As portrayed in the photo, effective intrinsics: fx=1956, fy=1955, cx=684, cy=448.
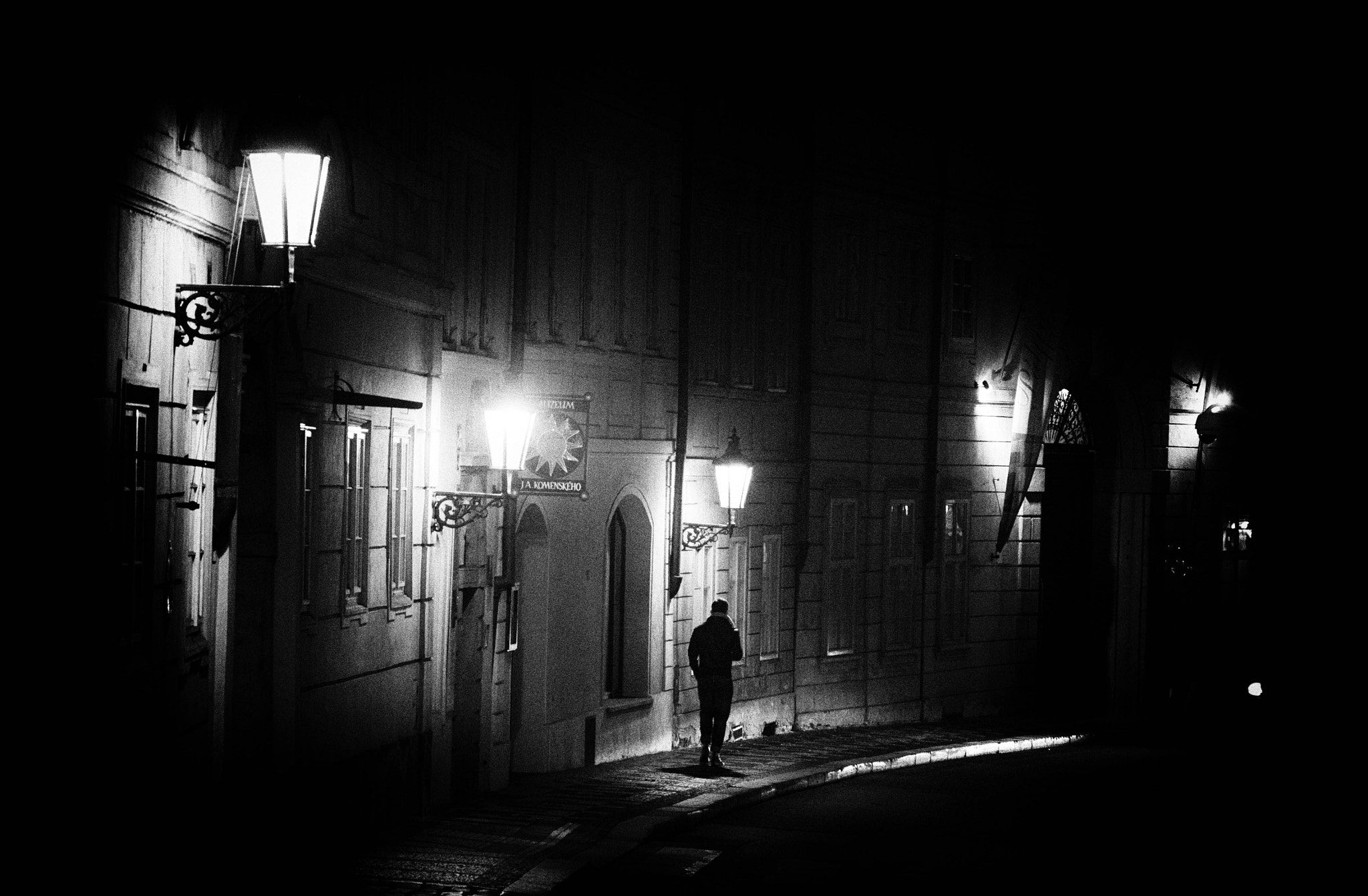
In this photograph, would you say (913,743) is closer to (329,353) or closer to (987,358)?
(987,358)

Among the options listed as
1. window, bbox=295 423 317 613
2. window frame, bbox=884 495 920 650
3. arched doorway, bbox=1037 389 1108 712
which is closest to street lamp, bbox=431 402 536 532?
window, bbox=295 423 317 613

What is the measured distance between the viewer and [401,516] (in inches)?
639

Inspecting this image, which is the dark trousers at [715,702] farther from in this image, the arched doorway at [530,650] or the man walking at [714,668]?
the arched doorway at [530,650]

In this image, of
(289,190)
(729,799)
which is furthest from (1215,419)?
(289,190)

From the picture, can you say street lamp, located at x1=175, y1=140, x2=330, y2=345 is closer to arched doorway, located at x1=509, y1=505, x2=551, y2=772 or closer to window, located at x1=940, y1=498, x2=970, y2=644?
arched doorway, located at x1=509, y1=505, x2=551, y2=772

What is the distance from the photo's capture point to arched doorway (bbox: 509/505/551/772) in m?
19.5

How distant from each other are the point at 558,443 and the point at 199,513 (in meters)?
6.44

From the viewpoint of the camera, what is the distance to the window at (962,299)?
27797 mm

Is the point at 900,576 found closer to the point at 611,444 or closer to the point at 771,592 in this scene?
the point at 771,592

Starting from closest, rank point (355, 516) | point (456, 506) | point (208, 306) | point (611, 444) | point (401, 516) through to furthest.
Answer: point (208, 306)
point (355, 516)
point (401, 516)
point (456, 506)
point (611, 444)

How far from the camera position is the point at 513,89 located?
1916 centimetres

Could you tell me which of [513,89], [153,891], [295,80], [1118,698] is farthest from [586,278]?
[1118,698]

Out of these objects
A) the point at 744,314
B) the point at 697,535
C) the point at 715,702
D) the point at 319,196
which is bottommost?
the point at 715,702

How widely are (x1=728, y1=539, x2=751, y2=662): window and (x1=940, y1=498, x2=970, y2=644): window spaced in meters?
4.44
